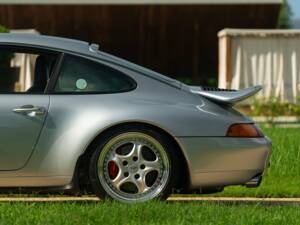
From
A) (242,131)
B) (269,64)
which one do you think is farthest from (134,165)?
(269,64)

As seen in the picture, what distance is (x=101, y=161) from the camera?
7156mm

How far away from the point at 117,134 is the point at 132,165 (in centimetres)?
29

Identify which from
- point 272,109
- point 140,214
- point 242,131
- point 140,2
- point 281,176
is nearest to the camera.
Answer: point 140,214

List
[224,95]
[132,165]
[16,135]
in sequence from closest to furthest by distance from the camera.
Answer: [16,135] < [132,165] < [224,95]

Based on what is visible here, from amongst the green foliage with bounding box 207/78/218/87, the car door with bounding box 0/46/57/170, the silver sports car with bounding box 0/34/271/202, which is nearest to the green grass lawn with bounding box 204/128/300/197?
the silver sports car with bounding box 0/34/271/202

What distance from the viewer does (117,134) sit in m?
7.18

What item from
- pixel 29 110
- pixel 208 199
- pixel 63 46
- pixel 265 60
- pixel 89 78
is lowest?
pixel 208 199

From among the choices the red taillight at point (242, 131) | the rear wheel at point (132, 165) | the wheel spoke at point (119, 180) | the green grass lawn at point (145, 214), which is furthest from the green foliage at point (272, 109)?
the green grass lawn at point (145, 214)

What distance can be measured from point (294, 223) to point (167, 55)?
25.2m

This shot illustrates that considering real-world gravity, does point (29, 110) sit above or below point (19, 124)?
above

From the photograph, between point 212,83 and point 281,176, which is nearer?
point 281,176

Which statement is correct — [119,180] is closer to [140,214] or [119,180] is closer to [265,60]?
[140,214]

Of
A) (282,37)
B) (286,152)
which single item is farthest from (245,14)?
(286,152)

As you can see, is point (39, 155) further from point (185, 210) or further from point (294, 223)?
point (294, 223)
